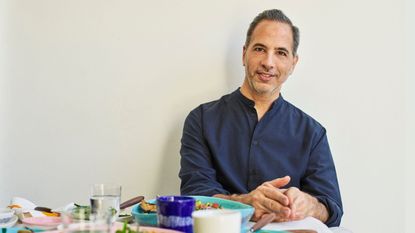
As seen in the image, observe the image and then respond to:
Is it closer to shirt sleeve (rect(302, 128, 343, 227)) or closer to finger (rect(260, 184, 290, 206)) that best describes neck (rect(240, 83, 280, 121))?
shirt sleeve (rect(302, 128, 343, 227))

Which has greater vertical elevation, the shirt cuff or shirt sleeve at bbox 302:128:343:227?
shirt sleeve at bbox 302:128:343:227

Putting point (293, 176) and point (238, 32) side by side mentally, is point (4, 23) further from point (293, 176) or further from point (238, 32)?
point (293, 176)

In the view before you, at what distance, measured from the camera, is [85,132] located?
1.97 meters

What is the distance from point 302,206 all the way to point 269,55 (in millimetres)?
673

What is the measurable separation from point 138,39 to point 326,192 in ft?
3.26

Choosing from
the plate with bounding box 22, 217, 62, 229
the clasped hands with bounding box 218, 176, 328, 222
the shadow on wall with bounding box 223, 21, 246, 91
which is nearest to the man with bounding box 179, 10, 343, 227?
the shadow on wall with bounding box 223, 21, 246, 91

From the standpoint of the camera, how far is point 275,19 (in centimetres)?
185

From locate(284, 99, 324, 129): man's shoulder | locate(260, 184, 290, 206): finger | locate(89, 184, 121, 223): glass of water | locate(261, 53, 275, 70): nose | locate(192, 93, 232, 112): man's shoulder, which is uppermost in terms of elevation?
locate(261, 53, 275, 70): nose

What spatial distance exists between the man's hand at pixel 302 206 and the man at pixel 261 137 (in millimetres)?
64

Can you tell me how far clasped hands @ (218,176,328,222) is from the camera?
1253 millimetres

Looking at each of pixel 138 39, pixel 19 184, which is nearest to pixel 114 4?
pixel 138 39

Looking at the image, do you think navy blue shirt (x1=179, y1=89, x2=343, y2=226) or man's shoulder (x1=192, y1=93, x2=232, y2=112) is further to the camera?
man's shoulder (x1=192, y1=93, x2=232, y2=112)

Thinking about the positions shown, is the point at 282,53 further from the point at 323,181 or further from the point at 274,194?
the point at 274,194

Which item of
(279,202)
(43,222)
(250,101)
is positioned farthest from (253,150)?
(43,222)
